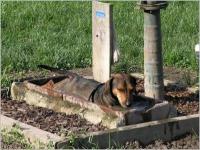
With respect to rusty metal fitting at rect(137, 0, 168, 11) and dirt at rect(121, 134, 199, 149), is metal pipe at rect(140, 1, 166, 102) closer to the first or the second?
rusty metal fitting at rect(137, 0, 168, 11)

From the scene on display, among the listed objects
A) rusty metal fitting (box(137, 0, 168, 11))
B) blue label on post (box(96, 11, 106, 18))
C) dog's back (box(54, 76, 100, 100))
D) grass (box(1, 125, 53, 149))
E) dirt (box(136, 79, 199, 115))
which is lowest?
grass (box(1, 125, 53, 149))

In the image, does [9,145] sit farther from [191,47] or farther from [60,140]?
[191,47]

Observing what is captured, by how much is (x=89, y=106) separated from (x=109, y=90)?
0.77 feet

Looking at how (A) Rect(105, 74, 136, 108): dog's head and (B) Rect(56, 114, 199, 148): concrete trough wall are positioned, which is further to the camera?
(A) Rect(105, 74, 136, 108): dog's head

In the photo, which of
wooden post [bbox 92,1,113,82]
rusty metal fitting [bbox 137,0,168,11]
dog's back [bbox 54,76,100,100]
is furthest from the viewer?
wooden post [bbox 92,1,113,82]

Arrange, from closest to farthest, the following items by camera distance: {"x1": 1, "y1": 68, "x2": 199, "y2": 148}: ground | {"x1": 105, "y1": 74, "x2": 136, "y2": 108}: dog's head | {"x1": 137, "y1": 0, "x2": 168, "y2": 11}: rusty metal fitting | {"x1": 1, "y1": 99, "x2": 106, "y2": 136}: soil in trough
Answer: {"x1": 1, "y1": 68, "x2": 199, "y2": 148}: ground, {"x1": 1, "y1": 99, "x2": 106, "y2": 136}: soil in trough, {"x1": 105, "y1": 74, "x2": 136, "y2": 108}: dog's head, {"x1": 137, "y1": 0, "x2": 168, "y2": 11}: rusty metal fitting

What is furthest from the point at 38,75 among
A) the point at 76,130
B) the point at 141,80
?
the point at 76,130

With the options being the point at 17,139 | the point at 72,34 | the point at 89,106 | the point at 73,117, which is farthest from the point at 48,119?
the point at 72,34

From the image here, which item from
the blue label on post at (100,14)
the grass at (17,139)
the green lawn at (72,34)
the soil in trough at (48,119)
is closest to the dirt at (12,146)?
the grass at (17,139)

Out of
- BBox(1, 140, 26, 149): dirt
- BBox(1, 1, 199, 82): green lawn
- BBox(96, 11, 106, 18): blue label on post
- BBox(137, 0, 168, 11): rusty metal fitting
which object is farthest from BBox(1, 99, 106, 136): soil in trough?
BBox(1, 1, 199, 82): green lawn

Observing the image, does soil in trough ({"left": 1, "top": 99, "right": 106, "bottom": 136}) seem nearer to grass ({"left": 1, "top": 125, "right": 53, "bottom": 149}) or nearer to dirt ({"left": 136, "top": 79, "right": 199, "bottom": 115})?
grass ({"left": 1, "top": 125, "right": 53, "bottom": 149})

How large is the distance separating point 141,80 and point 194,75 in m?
0.86

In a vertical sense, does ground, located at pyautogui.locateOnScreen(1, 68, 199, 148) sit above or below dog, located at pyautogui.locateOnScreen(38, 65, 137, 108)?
Result: below

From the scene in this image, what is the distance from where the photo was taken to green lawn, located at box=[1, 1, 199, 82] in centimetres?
973
